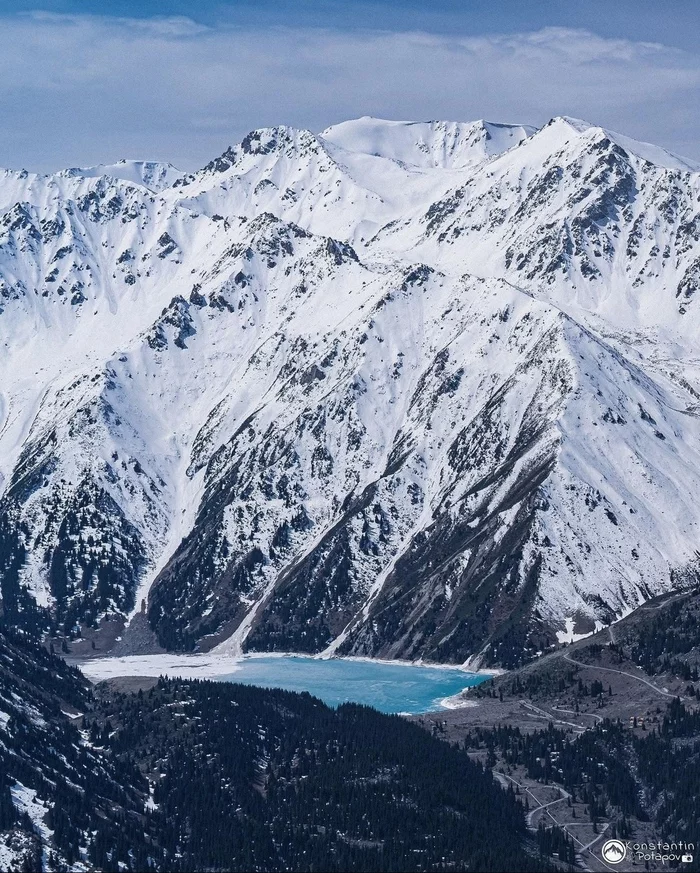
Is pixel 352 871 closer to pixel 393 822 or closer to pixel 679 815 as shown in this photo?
pixel 393 822

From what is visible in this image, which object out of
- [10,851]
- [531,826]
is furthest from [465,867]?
[10,851]

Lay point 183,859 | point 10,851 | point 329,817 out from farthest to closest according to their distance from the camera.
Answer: point 329,817, point 183,859, point 10,851

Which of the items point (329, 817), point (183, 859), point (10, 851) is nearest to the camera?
point (10, 851)

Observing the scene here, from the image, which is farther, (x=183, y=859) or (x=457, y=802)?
(x=457, y=802)

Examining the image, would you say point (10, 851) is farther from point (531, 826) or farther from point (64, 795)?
point (531, 826)

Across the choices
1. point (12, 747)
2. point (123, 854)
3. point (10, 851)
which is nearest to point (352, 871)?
point (123, 854)

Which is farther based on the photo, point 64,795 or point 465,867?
point 64,795
